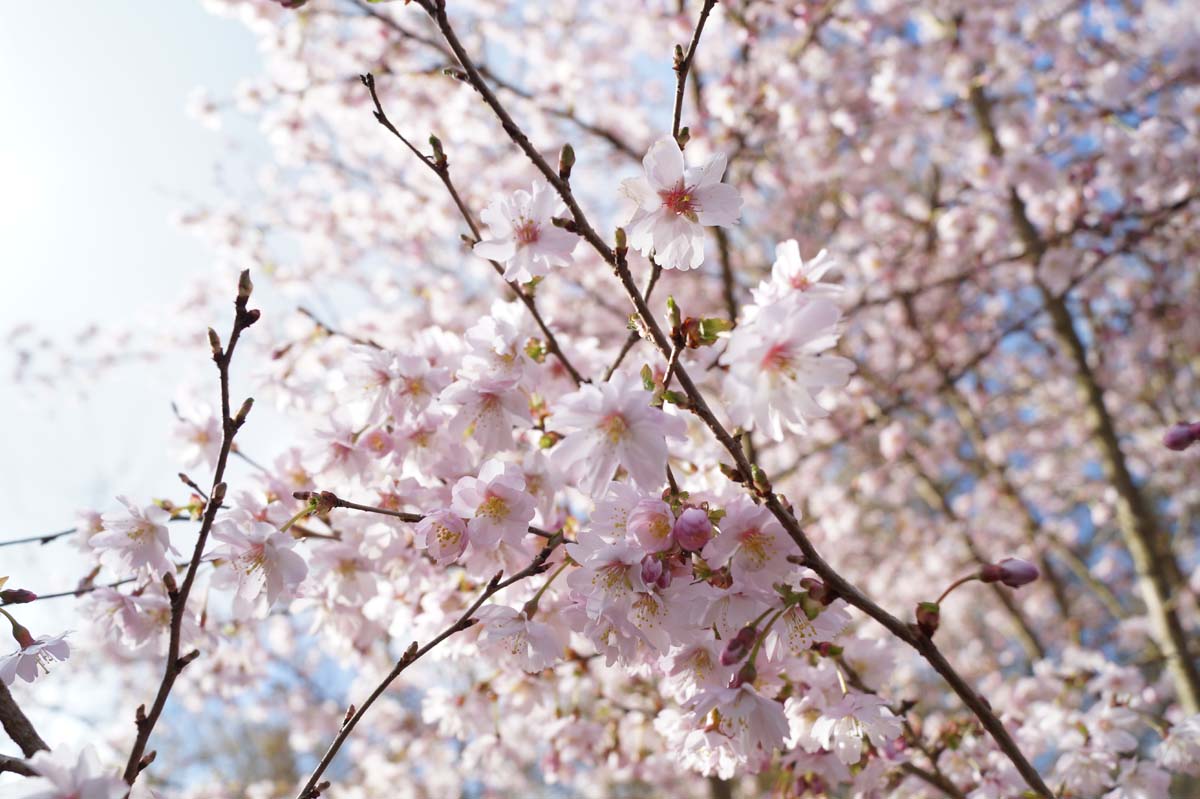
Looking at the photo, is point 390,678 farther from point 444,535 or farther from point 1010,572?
point 1010,572

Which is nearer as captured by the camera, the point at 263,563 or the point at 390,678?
the point at 390,678

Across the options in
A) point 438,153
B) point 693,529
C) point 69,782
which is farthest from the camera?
point 438,153

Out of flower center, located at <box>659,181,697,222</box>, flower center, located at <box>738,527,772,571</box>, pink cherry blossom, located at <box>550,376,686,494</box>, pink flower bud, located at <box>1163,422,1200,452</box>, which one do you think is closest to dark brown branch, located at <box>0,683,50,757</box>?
pink cherry blossom, located at <box>550,376,686,494</box>

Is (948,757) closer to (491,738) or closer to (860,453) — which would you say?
(491,738)

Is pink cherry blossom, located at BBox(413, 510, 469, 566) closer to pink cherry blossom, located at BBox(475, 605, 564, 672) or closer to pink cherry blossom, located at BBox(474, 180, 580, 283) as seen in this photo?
pink cherry blossom, located at BBox(475, 605, 564, 672)

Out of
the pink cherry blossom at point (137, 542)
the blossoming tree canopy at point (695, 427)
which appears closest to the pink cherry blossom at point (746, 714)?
the blossoming tree canopy at point (695, 427)

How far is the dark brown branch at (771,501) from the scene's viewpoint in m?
1.17

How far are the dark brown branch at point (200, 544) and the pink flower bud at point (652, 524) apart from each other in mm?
646

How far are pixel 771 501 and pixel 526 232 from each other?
28.1 inches

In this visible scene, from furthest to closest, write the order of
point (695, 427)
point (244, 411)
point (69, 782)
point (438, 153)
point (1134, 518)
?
point (1134, 518)
point (695, 427)
point (438, 153)
point (244, 411)
point (69, 782)

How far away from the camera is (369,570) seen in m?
1.81

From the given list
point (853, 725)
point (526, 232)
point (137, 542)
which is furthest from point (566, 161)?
point (853, 725)

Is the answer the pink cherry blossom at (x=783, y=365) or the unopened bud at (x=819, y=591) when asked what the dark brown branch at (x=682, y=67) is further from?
the unopened bud at (x=819, y=591)

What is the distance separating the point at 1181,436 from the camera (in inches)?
61.6
